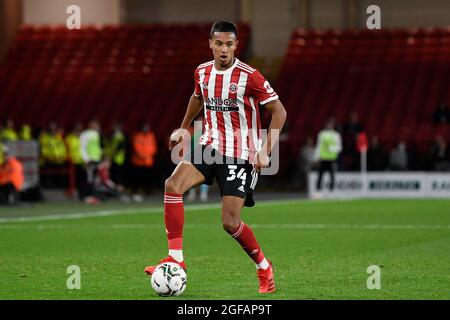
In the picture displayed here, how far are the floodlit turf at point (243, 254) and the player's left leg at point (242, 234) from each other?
0.45ft

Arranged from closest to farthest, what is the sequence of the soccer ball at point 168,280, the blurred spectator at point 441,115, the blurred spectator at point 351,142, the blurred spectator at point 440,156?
the soccer ball at point 168,280 < the blurred spectator at point 440,156 < the blurred spectator at point 351,142 < the blurred spectator at point 441,115

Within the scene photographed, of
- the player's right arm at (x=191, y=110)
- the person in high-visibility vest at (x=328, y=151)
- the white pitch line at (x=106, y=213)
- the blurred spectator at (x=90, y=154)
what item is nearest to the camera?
the player's right arm at (x=191, y=110)

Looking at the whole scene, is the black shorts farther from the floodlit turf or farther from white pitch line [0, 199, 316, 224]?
white pitch line [0, 199, 316, 224]

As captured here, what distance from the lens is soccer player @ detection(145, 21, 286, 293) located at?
352 inches

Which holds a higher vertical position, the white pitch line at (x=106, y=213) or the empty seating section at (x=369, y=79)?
the empty seating section at (x=369, y=79)

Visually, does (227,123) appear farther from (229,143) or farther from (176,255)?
(176,255)

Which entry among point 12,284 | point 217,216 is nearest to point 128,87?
point 217,216

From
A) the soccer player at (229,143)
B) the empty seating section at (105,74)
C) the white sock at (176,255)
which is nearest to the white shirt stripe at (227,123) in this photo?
the soccer player at (229,143)

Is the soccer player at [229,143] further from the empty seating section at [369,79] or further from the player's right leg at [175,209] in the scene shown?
the empty seating section at [369,79]

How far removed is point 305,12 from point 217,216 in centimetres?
1677

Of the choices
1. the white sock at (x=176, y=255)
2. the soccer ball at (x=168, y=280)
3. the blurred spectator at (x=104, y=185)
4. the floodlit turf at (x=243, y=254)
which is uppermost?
the white sock at (x=176, y=255)

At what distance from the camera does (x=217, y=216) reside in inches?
776

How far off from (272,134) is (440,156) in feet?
65.8

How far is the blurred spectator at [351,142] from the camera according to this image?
1127 inches
